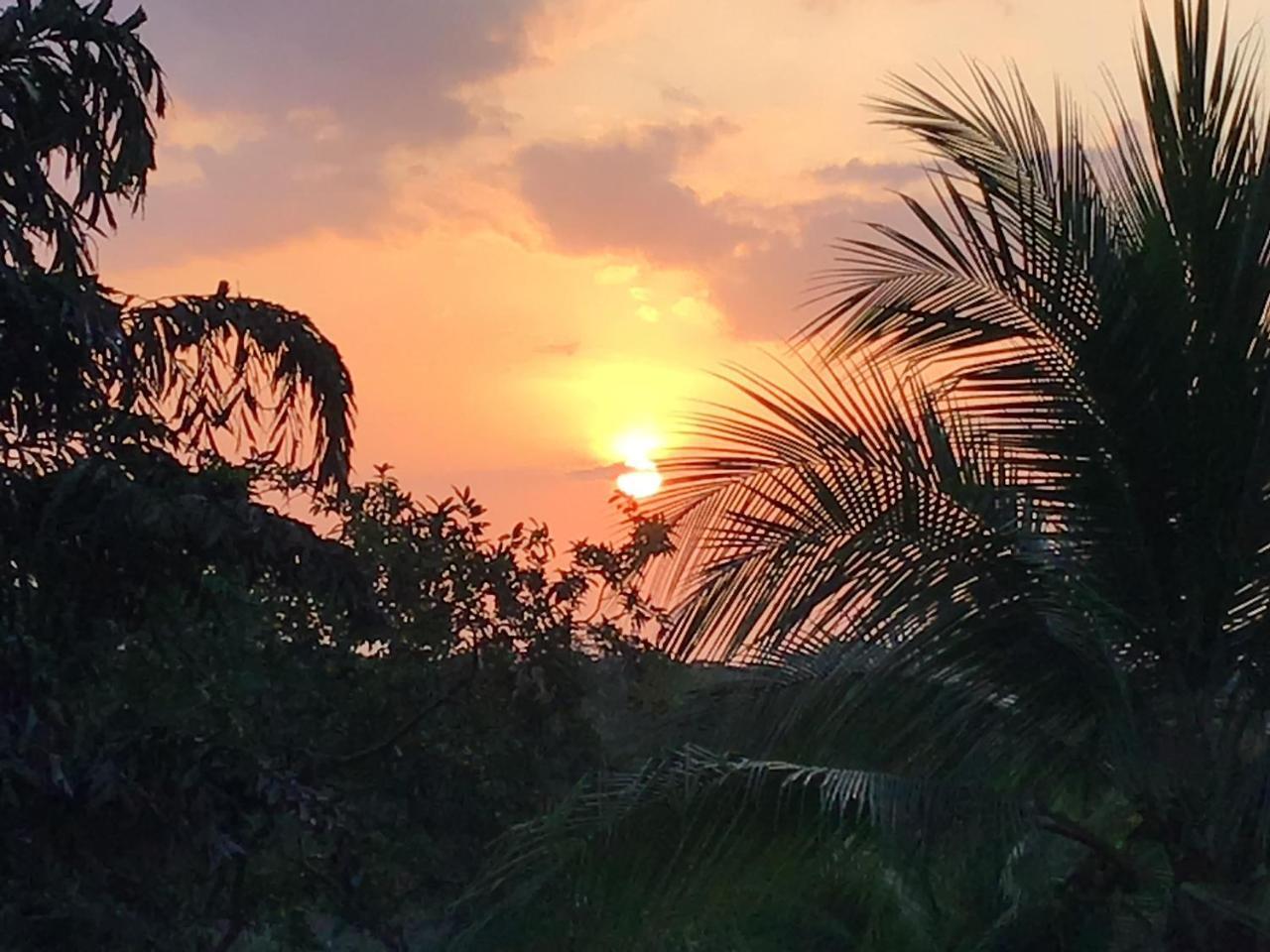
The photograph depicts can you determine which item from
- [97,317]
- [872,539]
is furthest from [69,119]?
[872,539]

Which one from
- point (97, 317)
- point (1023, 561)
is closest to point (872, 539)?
point (1023, 561)

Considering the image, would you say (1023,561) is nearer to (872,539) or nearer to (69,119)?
(872,539)

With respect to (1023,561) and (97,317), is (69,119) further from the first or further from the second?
(1023,561)

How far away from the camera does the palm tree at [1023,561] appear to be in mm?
5605

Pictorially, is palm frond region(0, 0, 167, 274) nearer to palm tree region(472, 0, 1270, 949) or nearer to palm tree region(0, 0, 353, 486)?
palm tree region(0, 0, 353, 486)

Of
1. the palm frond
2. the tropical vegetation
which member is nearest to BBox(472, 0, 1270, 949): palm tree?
the tropical vegetation

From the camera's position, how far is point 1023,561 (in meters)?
5.70

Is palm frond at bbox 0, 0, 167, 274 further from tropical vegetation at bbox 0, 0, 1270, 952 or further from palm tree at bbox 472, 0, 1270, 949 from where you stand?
palm tree at bbox 472, 0, 1270, 949

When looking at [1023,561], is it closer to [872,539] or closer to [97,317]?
[872,539]

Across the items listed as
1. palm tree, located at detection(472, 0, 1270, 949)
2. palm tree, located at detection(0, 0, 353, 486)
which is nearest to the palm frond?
palm tree, located at detection(0, 0, 353, 486)

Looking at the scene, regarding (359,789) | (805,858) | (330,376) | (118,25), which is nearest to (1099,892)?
(805,858)

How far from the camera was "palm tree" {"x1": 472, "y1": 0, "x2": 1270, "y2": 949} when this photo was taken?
5605 millimetres

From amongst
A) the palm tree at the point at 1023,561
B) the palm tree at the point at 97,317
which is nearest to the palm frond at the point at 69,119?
the palm tree at the point at 97,317

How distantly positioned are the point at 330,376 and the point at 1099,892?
3574 millimetres
